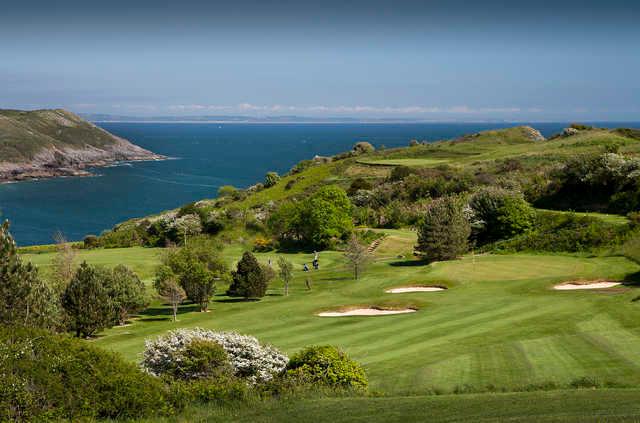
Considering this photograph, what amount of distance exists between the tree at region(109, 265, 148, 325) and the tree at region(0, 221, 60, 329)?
671cm

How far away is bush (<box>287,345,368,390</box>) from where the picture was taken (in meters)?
17.3

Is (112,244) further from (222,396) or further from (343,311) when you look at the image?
(222,396)

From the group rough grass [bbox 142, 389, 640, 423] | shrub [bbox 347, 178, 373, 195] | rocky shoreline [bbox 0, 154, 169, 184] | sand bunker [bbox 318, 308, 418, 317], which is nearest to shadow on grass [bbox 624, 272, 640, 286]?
sand bunker [bbox 318, 308, 418, 317]

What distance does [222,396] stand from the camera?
15.7 metres

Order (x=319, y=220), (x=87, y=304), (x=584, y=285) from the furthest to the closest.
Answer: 1. (x=319, y=220)
2. (x=584, y=285)
3. (x=87, y=304)

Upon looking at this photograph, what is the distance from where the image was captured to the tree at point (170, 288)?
34.9 meters

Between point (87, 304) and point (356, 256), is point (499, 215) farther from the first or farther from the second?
point (87, 304)

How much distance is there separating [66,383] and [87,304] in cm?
1875

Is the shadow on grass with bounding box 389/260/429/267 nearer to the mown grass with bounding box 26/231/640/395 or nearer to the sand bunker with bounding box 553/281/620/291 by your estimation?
the mown grass with bounding box 26/231/640/395

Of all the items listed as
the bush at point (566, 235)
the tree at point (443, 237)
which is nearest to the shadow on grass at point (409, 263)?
the tree at point (443, 237)

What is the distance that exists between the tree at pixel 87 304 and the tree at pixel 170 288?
10.5 feet

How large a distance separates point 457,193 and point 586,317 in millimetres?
48131

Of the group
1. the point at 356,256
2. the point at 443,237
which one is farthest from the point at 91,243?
the point at 443,237

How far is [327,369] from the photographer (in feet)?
57.5
